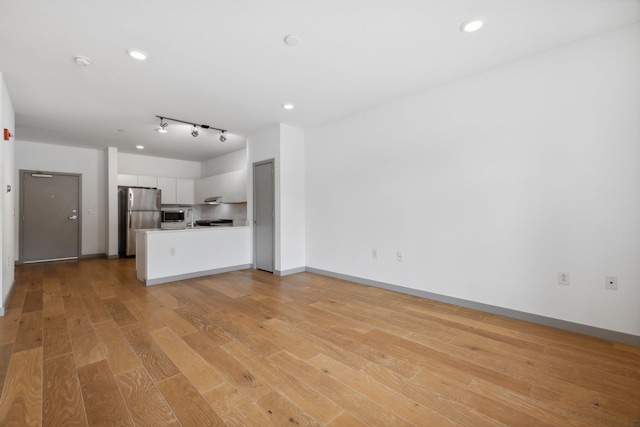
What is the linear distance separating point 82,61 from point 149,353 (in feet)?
9.02

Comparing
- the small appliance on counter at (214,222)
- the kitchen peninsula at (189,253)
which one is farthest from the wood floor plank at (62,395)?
the small appliance on counter at (214,222)

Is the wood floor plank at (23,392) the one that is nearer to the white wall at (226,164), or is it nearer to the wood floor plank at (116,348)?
the wood floor plank at (116,348)

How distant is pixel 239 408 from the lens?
1.56m

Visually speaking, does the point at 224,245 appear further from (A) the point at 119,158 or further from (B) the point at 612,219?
(B) the point at 612,219

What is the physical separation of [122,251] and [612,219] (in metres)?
8.46

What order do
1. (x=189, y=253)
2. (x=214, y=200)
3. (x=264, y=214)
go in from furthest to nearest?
1. (x=214, y=200)
2. (x=264, y=214)
3. (x=189, y=253)

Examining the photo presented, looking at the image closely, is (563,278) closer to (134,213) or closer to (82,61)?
(82,61)

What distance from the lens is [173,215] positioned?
7367mm

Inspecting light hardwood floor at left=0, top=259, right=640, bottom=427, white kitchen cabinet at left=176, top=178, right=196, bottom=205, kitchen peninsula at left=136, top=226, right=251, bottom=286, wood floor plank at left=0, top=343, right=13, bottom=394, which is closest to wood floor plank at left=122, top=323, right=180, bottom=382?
light hardwood floor at left=0, top=259, right=640, bottom=427

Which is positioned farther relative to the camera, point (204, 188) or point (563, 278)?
point (204, 188)

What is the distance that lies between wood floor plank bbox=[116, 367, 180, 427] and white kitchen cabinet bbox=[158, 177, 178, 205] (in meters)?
6.16

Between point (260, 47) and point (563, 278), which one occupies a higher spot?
point (260, 47)

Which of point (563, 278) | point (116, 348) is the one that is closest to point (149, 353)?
point (116, 348)

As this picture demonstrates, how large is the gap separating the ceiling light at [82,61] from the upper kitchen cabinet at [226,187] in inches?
139
